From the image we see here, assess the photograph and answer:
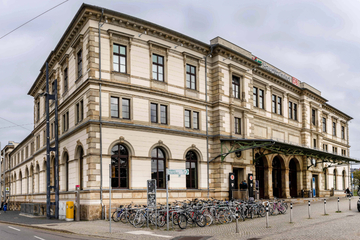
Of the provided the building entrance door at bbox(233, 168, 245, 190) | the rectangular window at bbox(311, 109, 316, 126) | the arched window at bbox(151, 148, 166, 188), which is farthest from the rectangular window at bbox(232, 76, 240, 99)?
the rectangular window at bbox(311, 109, 316, 126)

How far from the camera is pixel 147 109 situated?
26516 millimetres

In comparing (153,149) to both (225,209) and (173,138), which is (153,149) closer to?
(173,138)

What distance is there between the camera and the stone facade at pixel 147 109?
24.4m

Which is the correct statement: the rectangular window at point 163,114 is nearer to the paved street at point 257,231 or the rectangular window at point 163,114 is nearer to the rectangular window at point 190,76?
the rectangular window at point 190,76

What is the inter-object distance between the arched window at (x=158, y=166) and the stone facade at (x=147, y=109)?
383 mm

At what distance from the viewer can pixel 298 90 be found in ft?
144

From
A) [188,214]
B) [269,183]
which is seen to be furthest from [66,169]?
[269,183]

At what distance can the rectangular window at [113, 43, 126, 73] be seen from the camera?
83.7ft

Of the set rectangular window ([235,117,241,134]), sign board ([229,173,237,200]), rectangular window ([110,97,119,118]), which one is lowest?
sign board ([229,173,237,200])

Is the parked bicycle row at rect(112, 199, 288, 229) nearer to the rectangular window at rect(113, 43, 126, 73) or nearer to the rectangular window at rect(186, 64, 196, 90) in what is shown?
the rectangular window at rect(113, 43, 126, 73)

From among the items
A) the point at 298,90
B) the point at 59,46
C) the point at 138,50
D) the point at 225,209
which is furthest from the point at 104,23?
the point at 298,90

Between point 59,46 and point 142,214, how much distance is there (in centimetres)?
1687

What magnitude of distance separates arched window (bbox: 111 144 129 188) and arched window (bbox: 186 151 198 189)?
5.54 m

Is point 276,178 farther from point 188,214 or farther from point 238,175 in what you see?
point 188,214
